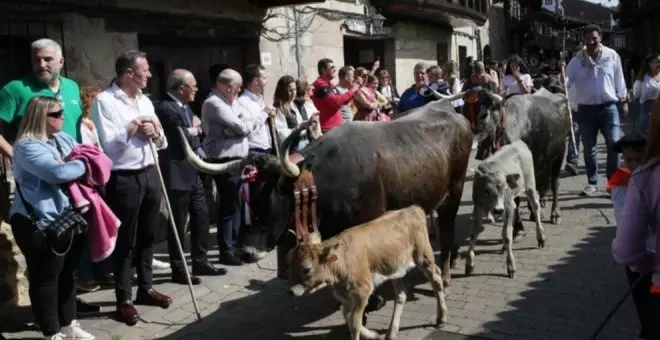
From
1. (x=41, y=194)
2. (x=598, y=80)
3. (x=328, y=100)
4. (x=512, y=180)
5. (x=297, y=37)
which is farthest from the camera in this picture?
(x=297, y=37)

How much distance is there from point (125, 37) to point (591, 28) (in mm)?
5886

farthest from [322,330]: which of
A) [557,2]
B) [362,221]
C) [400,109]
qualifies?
[557,2]

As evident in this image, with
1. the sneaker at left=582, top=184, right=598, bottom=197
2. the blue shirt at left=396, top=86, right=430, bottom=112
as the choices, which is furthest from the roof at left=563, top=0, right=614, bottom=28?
the blue shirt at left=396, top=86, right=430, bottom=112

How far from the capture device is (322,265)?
3.87m

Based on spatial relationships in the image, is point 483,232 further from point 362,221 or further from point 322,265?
point 322,265

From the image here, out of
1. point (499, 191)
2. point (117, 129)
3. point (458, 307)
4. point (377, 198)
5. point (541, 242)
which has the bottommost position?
point (458, 307)

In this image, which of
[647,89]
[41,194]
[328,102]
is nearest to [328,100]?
[328,102]

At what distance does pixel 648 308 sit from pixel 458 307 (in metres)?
2.13

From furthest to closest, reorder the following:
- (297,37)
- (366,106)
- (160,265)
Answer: (297,37), (366,106), (160,265)

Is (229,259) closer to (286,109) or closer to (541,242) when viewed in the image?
(286,109)

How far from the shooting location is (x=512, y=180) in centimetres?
593

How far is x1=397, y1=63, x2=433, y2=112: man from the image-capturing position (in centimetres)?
805

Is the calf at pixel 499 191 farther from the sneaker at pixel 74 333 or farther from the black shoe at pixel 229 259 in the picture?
the sneaker at pixel 74 333

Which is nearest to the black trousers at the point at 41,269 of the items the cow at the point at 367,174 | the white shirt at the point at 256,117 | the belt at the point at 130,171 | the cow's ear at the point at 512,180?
the belt at the point at 130,171
